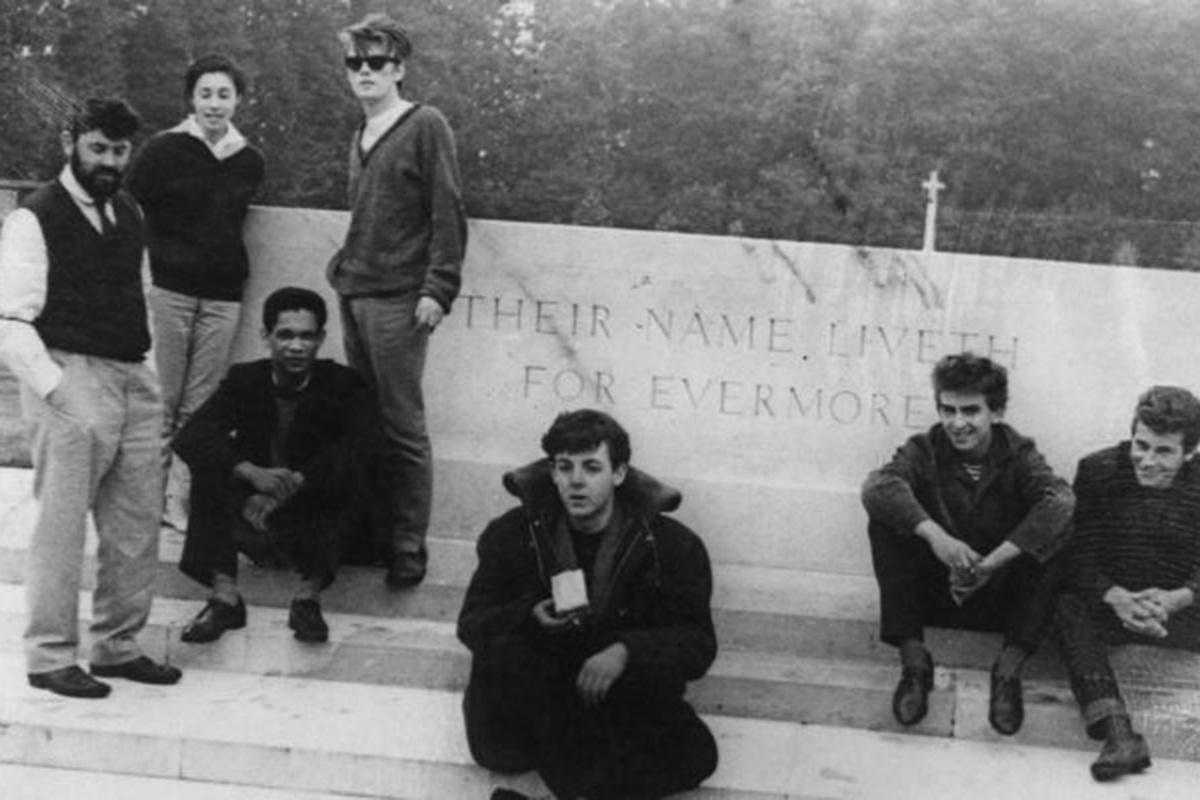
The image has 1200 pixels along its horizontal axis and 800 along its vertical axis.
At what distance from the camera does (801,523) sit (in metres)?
5.20

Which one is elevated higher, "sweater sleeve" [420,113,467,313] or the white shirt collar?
the white shirt collar

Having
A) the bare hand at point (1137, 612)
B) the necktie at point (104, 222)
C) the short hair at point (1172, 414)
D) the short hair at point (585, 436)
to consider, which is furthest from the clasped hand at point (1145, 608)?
the necktie at point (104, 222)

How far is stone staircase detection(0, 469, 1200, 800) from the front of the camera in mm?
3877

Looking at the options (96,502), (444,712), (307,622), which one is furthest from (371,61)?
(444,712)

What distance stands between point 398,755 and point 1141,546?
2.13 meters

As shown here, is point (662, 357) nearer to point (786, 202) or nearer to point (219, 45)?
point (219, 45)

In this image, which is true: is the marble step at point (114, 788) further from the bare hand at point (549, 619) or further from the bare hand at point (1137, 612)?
the bare hand at point (1137, 612)

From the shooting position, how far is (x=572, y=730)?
12.1ft

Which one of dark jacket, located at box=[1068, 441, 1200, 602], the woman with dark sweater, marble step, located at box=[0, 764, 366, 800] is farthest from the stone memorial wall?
marble step, located at box=[0, 764, 366, 800]

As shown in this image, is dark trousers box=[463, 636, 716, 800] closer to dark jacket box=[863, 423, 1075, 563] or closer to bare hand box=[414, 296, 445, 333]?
dark jacket box=[863, 423, 1075, 563]

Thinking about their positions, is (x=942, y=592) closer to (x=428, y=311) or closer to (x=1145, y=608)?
(x=1145, y=608)

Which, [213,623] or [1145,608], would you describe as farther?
[213,623]

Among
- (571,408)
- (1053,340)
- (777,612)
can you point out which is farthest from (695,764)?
(1053,340)

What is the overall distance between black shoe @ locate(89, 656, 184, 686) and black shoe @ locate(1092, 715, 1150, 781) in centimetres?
256
